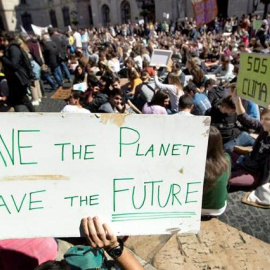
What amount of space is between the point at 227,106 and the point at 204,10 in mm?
4195

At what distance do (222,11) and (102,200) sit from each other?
31.1 m

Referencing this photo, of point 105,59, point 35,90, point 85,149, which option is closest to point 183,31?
point 105,59

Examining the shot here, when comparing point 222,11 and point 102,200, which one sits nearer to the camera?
point 102,200

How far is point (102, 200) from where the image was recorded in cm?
118

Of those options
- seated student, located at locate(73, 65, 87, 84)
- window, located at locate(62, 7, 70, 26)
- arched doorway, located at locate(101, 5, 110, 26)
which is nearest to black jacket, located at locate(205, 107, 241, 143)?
seated student, located at locate(73, 65, 87, 84)

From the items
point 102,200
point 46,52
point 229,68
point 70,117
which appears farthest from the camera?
point 46,52

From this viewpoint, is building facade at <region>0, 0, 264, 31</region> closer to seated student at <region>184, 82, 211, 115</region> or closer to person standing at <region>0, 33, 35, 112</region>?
seated student at <region>184, 82, 211, 115</region>

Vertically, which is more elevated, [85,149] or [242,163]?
[85,149]

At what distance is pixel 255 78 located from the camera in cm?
213

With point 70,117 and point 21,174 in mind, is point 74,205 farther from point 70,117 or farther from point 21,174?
point 70,117

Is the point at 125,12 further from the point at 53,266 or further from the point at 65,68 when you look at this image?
the point at 53,266

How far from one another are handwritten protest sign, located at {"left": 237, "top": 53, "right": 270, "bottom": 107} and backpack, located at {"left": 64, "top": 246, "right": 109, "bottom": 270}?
5.02ft

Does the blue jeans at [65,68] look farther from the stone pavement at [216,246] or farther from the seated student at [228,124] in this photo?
the stone pavement at [216,246]

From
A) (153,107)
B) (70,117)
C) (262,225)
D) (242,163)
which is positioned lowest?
(262,225)
